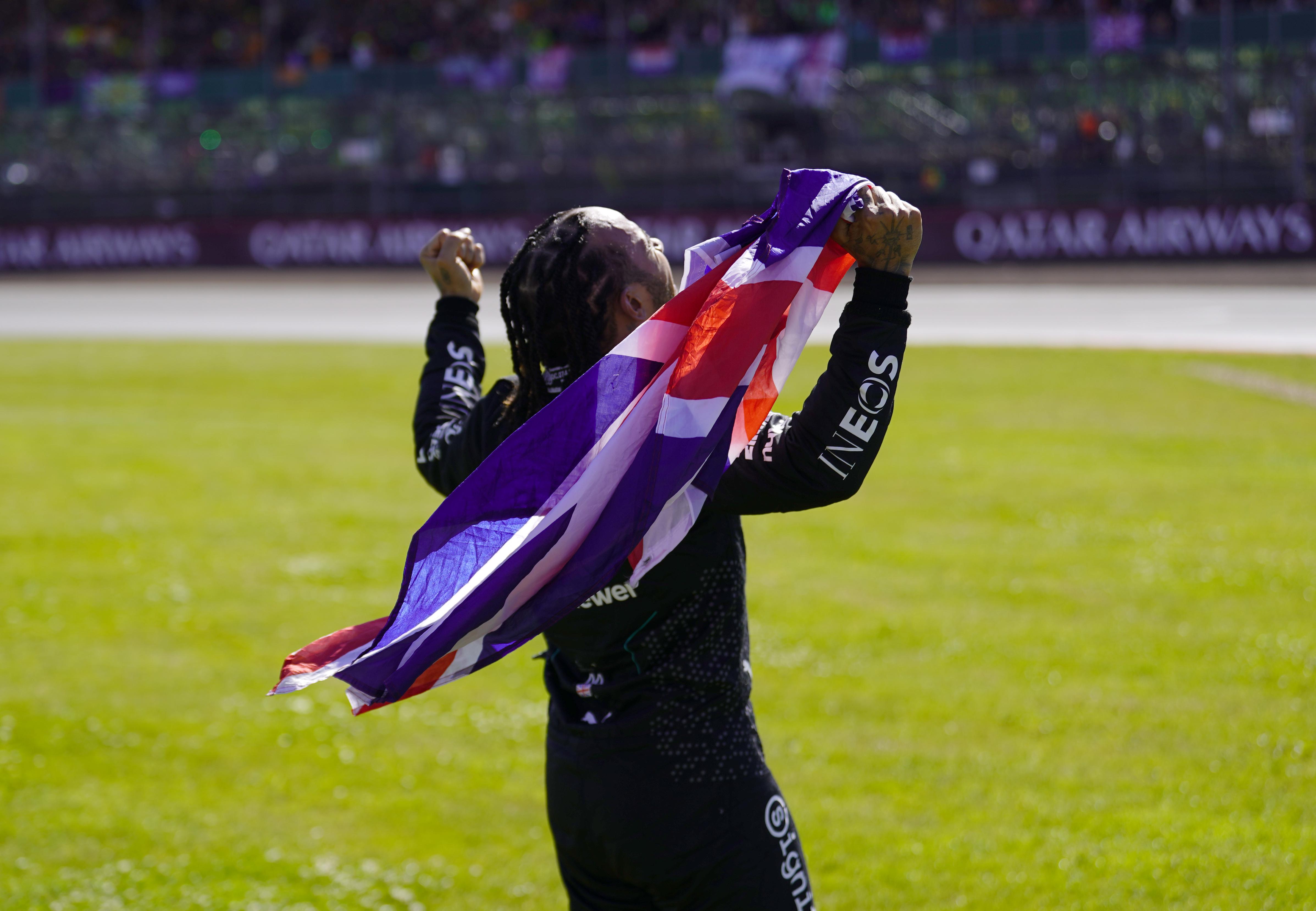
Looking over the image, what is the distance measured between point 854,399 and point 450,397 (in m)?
1.16

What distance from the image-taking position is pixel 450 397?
3.25m

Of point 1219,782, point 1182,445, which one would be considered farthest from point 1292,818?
point 1182,445

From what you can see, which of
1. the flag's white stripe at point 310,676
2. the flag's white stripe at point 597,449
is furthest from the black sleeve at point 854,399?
the flag's white stripe at point 310,676

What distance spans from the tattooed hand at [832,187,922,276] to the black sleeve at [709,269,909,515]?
0.08 ft

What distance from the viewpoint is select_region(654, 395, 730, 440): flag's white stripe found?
102 inches

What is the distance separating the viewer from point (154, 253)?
1435 inches

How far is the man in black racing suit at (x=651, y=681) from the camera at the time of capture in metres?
2.69

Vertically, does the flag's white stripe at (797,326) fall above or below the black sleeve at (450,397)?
above

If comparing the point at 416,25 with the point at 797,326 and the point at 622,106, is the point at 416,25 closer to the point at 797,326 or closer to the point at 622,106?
the point at 622,106

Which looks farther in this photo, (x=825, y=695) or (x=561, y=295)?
(x=825, y=695)

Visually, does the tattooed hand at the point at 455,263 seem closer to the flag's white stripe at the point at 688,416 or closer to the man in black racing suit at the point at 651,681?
the man in black racing suit at the point at 651,681

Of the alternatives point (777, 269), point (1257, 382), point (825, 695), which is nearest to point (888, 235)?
point (777, 269)

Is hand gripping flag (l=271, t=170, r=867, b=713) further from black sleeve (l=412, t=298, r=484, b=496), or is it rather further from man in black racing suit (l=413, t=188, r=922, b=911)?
black sleeve (l=412, t=298, r=484, b=496)

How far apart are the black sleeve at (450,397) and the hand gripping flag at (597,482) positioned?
0.93 ft
